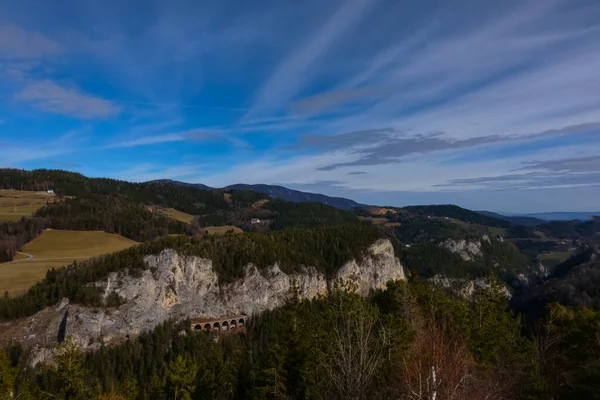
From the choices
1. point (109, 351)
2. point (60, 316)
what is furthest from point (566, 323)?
point (60, 316)

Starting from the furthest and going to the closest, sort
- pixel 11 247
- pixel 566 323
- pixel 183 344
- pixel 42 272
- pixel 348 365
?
pixel 11 247 < pixel 42 272 < pixel 183 344 < pixel 566 323 < pixel 348 365

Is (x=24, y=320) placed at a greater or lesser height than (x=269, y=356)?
lesser

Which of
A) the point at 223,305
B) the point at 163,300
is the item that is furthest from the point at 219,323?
the point at 163,300

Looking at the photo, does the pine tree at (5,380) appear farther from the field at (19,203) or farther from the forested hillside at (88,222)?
the field at (19,203)

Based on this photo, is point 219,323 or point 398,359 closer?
point 398,359

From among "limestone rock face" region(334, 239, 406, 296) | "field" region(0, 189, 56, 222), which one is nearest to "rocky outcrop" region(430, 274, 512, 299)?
"limestone rock face" region(334, 239, 406, 296)

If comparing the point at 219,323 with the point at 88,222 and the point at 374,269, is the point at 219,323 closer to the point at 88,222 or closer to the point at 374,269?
the point at 374,269

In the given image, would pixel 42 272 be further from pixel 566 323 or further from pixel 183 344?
pixel 566 323
